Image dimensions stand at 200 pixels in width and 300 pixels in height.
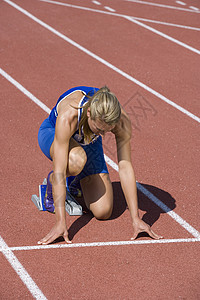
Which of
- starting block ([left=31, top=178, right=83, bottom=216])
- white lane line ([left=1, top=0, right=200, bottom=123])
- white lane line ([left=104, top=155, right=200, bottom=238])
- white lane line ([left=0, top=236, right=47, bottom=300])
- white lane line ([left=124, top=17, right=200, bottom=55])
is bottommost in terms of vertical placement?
white lane line ([left=0, top=236, right=47, bottom=300])

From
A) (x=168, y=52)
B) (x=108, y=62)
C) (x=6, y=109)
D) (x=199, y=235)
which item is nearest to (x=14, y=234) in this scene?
(x=199, y=235)

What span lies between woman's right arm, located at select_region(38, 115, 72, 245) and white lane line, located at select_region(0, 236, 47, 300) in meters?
0.34

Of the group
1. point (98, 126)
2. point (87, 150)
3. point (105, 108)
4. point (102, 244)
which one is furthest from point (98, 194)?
point (105, 108)

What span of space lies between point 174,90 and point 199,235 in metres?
3.61

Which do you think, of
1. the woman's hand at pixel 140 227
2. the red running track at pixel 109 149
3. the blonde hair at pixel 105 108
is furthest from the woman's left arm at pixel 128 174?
the blonde hair at pixel 105 108

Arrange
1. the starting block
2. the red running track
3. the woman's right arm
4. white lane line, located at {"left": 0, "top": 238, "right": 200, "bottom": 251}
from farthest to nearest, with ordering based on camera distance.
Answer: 1. the starting block
2. white lane line, located at {"left": 0, "top": 238, "right": 200, "bottom": 251}
3. the woman's right arm
4. the red running track

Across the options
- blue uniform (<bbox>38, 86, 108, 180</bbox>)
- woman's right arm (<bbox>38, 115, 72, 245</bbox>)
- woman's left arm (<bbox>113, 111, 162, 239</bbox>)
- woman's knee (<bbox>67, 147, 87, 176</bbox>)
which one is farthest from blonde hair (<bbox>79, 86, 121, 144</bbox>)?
blue uniform (<bbox>38, 86, 108, 180</bbox>)

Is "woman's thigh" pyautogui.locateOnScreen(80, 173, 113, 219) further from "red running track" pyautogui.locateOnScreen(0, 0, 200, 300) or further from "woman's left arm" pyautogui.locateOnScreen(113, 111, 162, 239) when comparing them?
"woman's left arm" pyautogui.locateOnScreen(113, 111, 162, 239)

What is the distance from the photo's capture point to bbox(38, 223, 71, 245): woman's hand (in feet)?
14.0

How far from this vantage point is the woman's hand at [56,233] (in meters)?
4.27

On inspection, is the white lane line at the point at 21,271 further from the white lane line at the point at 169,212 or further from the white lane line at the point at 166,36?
the white lane line at the point at 166,36

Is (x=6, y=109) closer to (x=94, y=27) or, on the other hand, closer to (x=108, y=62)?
(x=108, y=62)

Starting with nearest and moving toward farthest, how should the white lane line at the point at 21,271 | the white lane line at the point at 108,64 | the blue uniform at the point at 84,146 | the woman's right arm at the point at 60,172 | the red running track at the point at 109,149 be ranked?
the white lane line at the point at 21,271, the red running track at the point at 109,149, the woman's right arm at the point at 60,172, the blue uniform at the point at 84,146, the white lane line at the point at 108,64

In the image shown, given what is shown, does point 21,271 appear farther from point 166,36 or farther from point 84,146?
point 166,36
